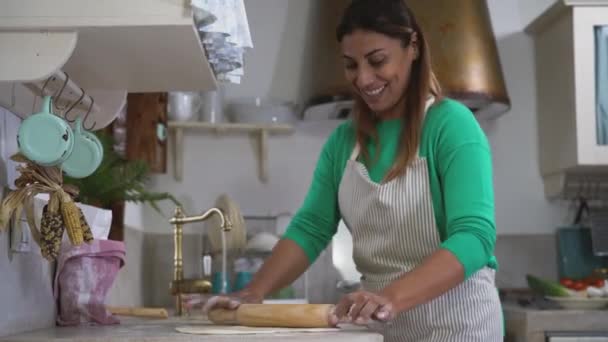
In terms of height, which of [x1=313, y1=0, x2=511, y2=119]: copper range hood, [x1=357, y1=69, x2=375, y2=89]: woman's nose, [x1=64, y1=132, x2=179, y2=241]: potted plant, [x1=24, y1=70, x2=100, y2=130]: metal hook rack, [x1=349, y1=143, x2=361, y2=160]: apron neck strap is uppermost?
[x1=313, y1=0, x2=511, y2=119]: copper range hood

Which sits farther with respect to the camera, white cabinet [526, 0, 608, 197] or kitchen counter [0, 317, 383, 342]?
white cabinet [526, 0, 608, 197]

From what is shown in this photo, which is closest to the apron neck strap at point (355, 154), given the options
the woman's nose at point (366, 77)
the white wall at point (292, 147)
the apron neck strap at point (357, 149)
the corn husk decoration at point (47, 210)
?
the apron neck strap at point (357, 149)

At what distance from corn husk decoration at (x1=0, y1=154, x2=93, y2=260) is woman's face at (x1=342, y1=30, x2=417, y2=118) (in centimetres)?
62

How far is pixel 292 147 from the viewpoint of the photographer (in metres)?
3.46

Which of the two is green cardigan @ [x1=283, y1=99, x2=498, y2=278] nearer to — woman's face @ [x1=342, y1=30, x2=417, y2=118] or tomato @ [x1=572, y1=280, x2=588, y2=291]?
woman's face @ [x1=342, y1=30, x2=417, y2=118]

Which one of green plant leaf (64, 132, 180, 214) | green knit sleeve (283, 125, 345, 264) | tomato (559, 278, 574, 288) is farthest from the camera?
tomato (559, 278, 574, 288)

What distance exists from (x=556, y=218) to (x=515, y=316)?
0.73m

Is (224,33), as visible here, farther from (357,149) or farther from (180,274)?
(180,274)

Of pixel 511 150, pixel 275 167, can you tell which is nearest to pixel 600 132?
pixel 511 150

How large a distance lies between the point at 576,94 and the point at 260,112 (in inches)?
44.5

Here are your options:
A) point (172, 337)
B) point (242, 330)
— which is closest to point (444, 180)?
point (242, 330)

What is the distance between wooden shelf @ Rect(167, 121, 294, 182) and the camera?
330 centimetres

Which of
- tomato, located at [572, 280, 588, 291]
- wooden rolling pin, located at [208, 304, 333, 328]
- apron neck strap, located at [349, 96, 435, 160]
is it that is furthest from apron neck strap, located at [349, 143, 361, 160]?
tomato, located at [572, 280, 588, 291]

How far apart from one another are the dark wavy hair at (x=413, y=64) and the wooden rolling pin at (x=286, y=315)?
0.42 m
